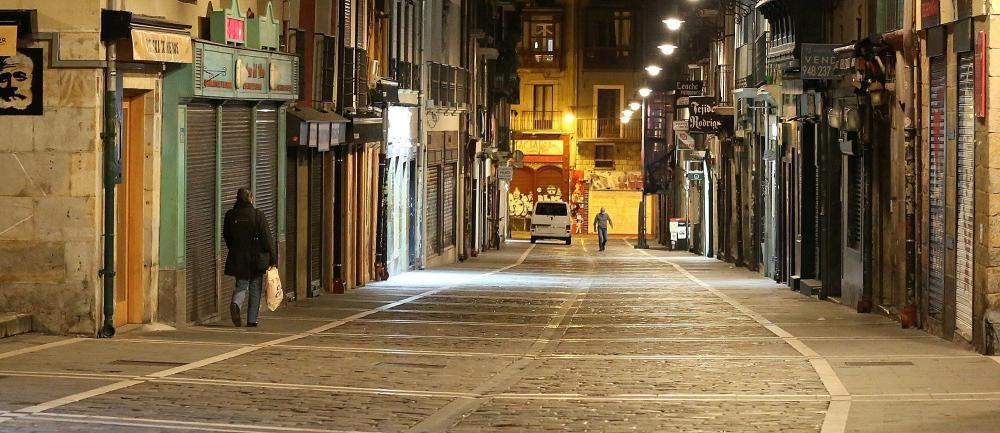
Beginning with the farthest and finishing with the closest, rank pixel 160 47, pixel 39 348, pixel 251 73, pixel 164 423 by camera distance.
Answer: pixel 251 73 < pixel 160 47 < pixel 39 348 < pixel 164 423

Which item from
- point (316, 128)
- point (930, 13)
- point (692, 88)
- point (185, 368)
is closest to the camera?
point (185, 368)

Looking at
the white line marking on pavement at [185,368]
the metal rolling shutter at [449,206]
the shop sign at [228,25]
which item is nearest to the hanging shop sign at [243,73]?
the shop sign at [228,25]

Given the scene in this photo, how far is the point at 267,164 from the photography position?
23.7 metres

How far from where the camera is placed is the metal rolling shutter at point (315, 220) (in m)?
27.4

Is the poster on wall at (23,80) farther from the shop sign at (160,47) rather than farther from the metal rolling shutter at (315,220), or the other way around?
the metal rolling shutter at (315,220)

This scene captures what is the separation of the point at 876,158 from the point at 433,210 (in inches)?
851

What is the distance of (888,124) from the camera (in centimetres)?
2278

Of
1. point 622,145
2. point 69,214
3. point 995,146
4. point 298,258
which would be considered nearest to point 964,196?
point 995,146

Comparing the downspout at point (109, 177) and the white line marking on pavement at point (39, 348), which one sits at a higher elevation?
the downspout at point (109, 177)

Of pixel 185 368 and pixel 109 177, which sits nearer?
pixel 185 368

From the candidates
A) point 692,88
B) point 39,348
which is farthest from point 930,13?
point 692,88

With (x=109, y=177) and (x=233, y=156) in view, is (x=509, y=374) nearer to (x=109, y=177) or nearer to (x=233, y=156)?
(x=109, y=177)

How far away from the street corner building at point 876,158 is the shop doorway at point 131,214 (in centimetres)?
874

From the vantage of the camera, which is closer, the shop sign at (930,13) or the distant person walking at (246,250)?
the shop sign at (930,13)
